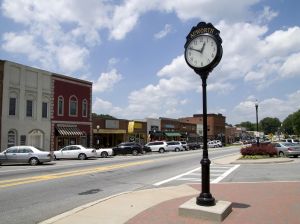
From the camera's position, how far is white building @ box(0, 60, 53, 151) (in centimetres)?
4003

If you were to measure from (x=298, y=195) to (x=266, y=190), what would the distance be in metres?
1.46

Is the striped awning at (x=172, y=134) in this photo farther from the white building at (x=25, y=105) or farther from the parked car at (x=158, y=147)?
the white building at (x=25, y=105)

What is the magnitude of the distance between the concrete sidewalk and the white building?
3051cm

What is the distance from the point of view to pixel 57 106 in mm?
46844

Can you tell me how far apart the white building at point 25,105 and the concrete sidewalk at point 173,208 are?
3051 centimetres

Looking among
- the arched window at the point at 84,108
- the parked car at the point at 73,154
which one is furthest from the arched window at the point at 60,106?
the parked car at the point at 73,154

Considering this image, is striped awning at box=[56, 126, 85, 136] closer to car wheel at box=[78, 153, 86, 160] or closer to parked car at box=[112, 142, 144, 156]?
parked car at box=[112, 142, 144, 156]

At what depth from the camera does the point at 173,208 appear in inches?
379

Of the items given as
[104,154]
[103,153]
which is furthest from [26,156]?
[104,154]

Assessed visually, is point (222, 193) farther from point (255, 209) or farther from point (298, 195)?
point (255, 209)

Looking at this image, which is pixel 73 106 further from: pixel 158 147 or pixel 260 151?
pixel 260 151

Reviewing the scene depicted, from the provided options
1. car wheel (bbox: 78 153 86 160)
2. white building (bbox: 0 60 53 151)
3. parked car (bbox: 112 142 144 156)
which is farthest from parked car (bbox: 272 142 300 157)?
white building (bbox: 0 60 53 151)

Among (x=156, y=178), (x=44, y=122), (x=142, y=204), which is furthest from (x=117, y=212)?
(x=44, y=122)

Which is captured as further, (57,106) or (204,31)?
(57,106)
